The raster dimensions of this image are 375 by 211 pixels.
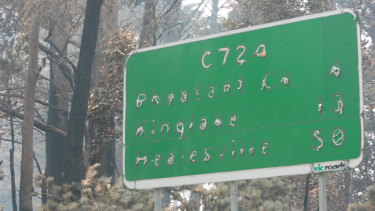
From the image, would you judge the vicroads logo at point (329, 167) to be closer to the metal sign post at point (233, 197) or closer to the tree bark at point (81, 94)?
the metal sign post at point (233, 197)

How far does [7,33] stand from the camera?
27.0 meters

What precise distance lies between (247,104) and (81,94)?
28.8 ft

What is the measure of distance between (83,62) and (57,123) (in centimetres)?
1097

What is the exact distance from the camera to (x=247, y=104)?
878cm

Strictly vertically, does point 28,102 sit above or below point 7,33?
below

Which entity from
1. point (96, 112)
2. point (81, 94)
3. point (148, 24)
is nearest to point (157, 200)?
point (81, 94)

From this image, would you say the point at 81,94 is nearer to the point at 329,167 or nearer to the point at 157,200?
the point at 157,200

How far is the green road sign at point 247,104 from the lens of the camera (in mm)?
8195

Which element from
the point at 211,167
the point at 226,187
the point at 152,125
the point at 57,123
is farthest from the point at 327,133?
the point at 57,123

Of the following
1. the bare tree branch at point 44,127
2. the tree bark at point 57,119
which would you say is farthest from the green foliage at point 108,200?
the tree bark at point 57,119

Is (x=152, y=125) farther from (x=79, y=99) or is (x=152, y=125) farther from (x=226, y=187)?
(x=79, y=99)

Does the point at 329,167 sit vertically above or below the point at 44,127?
below

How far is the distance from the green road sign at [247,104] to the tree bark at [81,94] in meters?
6.89

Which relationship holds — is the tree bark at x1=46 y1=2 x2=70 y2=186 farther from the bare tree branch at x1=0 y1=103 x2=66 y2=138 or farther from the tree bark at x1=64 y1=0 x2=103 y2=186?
the tree bark at x1=64 y1=0 x2=103 y2=186
